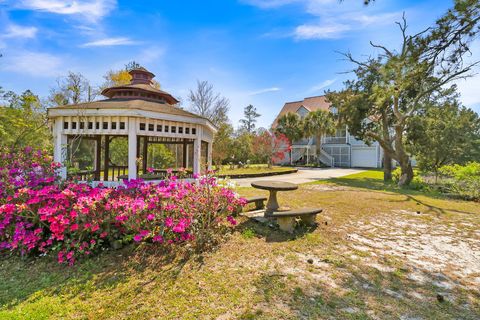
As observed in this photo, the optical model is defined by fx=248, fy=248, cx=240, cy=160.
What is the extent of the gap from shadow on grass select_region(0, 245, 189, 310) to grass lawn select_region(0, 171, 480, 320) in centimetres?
1

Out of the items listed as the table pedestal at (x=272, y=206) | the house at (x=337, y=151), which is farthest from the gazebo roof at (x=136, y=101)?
the house at (x=337, y=151)

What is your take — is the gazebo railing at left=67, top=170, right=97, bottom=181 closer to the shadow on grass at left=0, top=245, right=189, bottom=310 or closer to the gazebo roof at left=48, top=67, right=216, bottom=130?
the gazebo roof at left=48, top=67, right=216, bottom=130

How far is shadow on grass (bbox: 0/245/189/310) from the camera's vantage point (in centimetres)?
298

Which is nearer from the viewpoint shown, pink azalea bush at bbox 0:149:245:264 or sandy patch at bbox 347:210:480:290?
sandy patch at bbox 347:210:480:290

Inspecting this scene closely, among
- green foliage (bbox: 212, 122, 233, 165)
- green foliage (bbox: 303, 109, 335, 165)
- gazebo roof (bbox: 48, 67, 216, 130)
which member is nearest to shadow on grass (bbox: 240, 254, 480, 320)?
gazebo roof (bbox: 48, 67, 216, 130)

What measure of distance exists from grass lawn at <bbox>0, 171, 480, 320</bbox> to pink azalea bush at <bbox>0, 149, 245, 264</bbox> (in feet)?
0.96

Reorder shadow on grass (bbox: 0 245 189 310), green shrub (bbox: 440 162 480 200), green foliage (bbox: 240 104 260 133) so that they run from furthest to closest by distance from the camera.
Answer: green foliage (bbox: 240 104 260 133) < green shrub (bbox: 440 162 480 200) < shadow on grass (bbox: 0 245 189 310)

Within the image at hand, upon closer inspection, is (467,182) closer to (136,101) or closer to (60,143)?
(136,101)

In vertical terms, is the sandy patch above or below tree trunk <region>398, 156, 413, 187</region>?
below

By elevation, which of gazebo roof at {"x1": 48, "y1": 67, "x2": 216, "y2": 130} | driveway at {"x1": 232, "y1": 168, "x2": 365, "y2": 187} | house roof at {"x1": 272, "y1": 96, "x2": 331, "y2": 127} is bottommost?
driveway at {"x1": 232, "y1": 168, "x2": 365, "y2": 187}

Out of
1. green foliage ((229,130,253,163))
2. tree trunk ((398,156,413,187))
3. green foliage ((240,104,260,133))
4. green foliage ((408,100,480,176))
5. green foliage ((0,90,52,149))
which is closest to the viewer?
green foliage ((0,90,52,149))

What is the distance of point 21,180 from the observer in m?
4.59

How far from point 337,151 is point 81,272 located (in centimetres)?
3364

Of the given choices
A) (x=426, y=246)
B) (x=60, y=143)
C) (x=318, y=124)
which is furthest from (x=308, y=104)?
(x=60, y=143)
